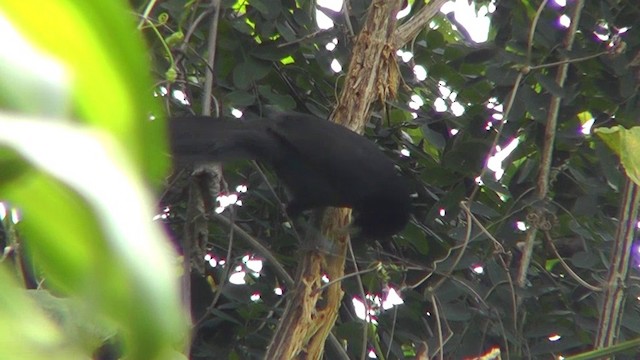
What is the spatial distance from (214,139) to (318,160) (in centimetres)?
52

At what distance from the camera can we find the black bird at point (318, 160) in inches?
88.0

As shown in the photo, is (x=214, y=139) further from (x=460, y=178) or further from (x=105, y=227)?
(x=105, y=227)

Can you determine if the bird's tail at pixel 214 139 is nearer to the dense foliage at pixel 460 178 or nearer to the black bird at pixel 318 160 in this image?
the black bird at pixel 318 160

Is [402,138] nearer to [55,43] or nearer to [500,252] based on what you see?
[500,252]

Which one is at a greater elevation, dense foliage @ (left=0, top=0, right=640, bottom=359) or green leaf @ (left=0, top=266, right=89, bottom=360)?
dense foliage @ (left=0, top=0, right=640, bottom=359)

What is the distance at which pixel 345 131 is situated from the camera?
2.28m

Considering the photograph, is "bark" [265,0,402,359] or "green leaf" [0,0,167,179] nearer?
"green leaf" [0,0,167,179]

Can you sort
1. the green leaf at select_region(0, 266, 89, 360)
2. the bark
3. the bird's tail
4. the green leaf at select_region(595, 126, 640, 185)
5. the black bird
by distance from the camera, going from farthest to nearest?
the black bird < the bird's tail < the bark < the green leaf at select_region(595, 126, 640, 185) < the green leaf at select_region(0, 266, 89, 360)

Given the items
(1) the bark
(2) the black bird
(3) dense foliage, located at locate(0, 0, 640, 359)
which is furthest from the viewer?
(3) dense foliage, located at locate(0, 0, 640, 359)

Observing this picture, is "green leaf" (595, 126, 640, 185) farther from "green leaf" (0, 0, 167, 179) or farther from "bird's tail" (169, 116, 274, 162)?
"green leaf" (0, 0, 167, 179)

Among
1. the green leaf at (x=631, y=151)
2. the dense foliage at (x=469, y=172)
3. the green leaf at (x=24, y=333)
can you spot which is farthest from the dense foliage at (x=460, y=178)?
the green leaf at (x=24, y=333)

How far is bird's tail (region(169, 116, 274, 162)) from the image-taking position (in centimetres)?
209

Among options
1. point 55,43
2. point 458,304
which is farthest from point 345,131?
point 55,43

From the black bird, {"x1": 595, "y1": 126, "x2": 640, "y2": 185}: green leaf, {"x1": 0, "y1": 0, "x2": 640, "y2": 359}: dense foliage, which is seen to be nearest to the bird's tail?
the black bird
